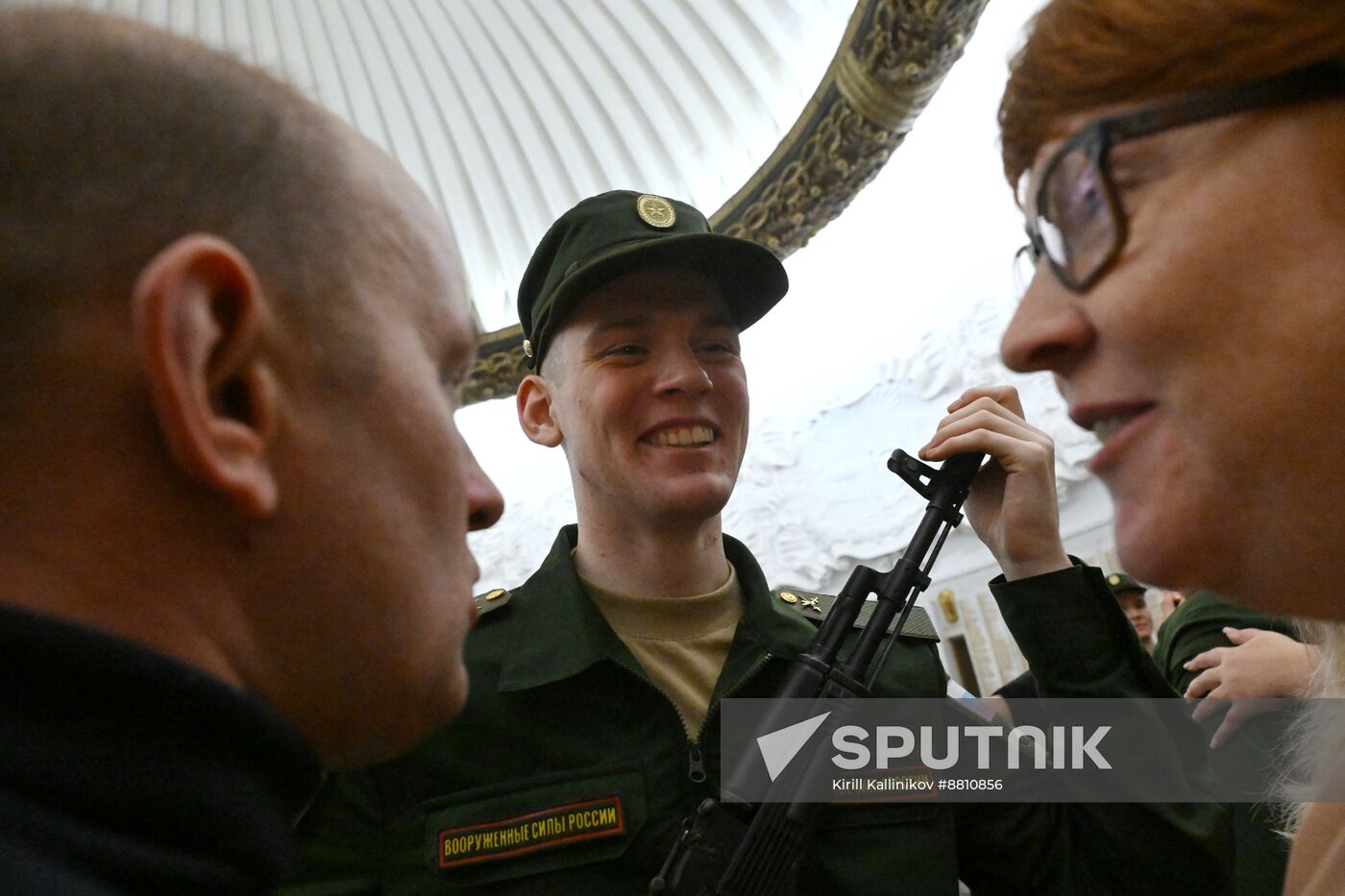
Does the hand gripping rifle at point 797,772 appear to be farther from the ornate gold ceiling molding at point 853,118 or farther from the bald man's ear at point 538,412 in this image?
the ornate gold ceiling molding at point 853,118

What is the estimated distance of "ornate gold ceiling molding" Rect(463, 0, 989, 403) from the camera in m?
2.61

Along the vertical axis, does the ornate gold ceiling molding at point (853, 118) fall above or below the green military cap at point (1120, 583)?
above

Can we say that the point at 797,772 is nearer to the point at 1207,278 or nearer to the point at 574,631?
the point at 574,631

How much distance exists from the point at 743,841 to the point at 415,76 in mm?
3308

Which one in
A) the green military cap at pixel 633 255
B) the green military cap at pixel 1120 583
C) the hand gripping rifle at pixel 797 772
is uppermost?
the green military cap at pixel 633 255

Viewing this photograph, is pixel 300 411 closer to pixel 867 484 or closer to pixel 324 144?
pixel 324 144

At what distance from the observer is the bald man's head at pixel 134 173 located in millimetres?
482

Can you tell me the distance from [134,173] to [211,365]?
0.12m

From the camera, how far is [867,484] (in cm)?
330

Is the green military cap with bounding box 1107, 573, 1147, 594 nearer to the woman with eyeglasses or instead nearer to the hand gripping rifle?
the hand gripping rifle

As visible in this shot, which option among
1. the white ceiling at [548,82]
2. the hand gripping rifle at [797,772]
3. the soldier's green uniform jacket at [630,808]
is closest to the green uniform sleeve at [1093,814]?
the soldier's green uniform jacket at [630,808]

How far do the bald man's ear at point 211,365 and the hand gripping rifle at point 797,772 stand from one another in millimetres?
716

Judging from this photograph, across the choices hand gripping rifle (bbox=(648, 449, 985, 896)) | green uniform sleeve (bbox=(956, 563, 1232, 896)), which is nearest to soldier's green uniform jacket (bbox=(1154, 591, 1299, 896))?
green uniform sleeve (bbox=(956, 563, 1232, 896))

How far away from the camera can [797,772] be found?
111 centimetres
